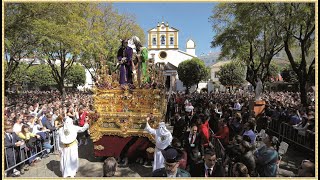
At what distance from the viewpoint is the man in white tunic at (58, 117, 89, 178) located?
25.4 ft

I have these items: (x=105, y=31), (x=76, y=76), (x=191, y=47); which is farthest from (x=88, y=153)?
(x=191, y=47)

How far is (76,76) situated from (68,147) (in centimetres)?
5839

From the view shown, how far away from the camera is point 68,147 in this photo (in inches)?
310

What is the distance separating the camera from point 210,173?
496cm

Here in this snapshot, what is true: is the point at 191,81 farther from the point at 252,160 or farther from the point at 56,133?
the point at 252,160

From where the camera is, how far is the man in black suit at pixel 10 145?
25.2 ft

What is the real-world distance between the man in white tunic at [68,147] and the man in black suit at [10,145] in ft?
4.20

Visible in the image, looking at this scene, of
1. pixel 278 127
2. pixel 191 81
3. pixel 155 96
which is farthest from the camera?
pixel 191 81

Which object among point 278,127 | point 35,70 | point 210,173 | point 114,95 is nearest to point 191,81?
point 35,70

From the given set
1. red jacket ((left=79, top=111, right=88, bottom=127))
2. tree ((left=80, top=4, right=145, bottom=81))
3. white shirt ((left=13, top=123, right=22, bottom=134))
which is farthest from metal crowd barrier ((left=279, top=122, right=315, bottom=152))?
tree ((left=80, top=4, right=145, bottom=81))

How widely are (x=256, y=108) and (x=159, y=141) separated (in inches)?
399

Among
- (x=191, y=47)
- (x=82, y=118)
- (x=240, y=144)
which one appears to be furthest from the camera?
(x=191, y=47)

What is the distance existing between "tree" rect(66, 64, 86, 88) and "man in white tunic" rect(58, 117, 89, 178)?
5716cm

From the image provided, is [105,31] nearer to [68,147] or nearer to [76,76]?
[68,147]
